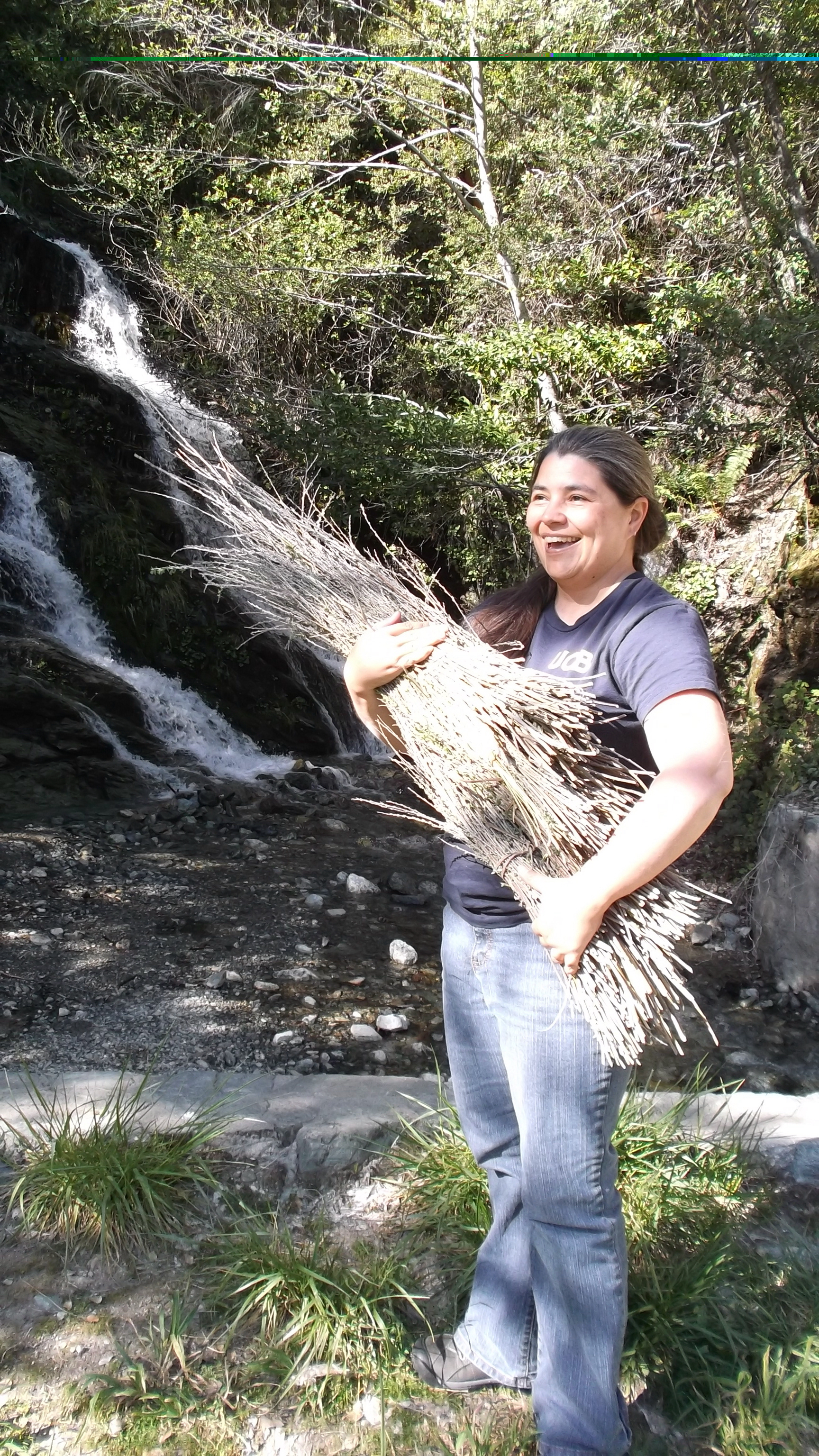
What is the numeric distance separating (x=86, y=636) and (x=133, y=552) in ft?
3.10

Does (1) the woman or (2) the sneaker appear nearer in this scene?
(1) the woman

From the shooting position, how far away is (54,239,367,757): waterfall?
30.1 feet

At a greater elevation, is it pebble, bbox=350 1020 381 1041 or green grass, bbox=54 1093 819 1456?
green grass, bbox=54 1093 819 1456

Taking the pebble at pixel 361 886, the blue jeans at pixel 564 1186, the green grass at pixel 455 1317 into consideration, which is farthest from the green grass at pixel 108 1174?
the pebble at pixel 361 886

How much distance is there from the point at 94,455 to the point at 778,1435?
9.53m

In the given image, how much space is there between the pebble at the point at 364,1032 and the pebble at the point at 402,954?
2.14 ft

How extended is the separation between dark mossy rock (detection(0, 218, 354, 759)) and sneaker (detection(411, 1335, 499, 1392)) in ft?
21.6

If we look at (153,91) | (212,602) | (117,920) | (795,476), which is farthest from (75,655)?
(153,91)

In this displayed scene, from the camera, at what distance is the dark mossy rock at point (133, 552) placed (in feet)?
27.7

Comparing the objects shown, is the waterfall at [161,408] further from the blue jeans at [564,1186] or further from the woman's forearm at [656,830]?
the woman's forearm at [656,830]

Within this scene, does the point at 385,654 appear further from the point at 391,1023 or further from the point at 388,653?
the point at 391,1023

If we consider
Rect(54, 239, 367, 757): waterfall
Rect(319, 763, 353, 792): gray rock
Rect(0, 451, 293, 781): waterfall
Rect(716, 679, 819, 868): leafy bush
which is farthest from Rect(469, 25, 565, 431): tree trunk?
Rect(0, 451, 293, 781): waterfall

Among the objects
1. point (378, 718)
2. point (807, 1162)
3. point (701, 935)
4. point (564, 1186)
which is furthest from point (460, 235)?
point (564, 1186)

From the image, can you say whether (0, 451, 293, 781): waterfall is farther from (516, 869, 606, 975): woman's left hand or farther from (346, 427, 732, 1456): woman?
(516, 869, 606, 975): woman's left hand
